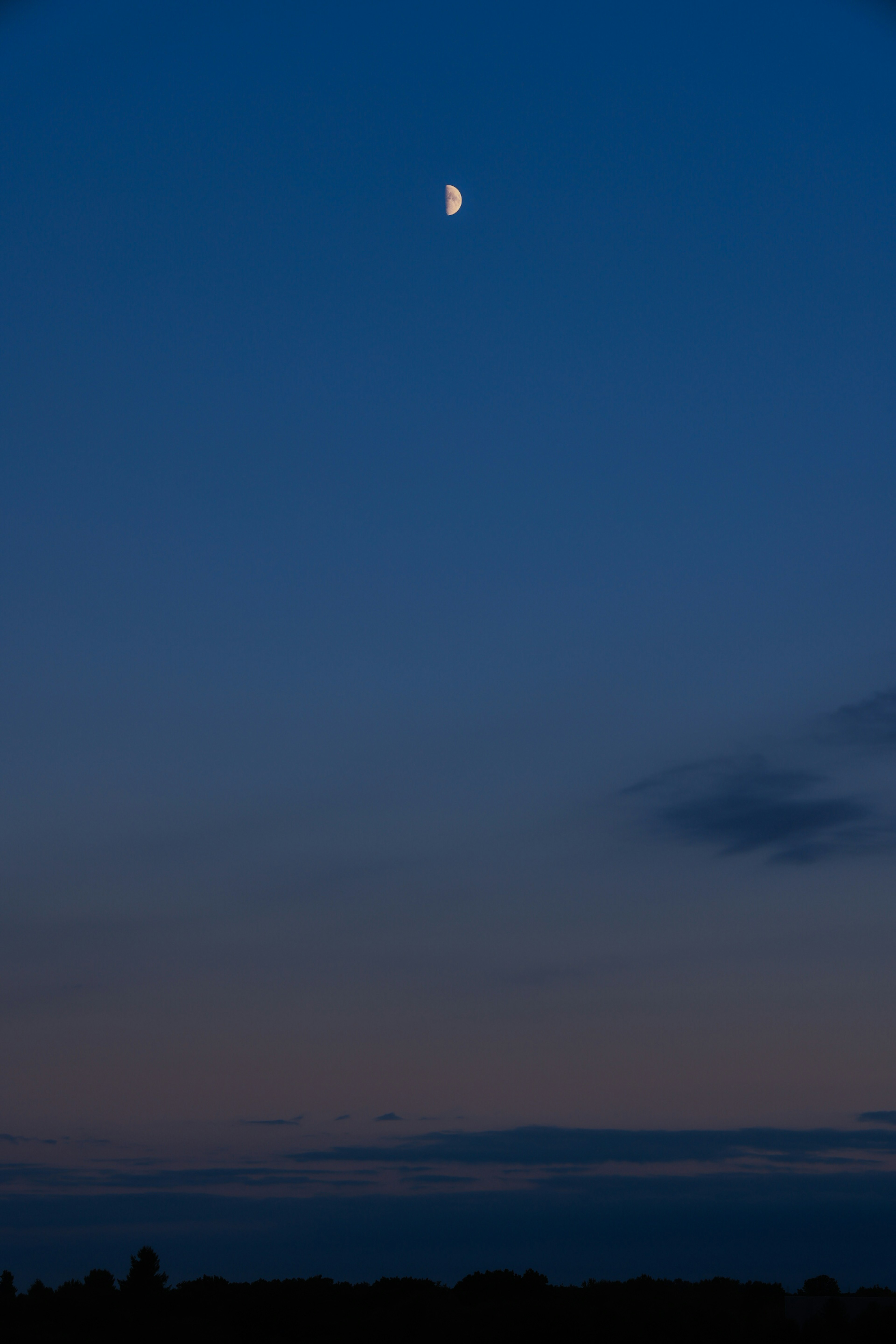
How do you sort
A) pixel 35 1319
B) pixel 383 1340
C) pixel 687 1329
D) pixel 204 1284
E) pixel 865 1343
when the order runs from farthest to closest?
pixel 204 1284 < pixel 35 1319 < pixel 383 1340 < pixel 687 1329 < pixel 865 1343

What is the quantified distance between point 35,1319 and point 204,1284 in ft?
61.8

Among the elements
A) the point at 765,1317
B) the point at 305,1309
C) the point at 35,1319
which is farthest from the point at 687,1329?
the point at 35,1319

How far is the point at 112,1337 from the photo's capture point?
355 ft

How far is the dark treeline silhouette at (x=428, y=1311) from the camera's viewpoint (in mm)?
94625

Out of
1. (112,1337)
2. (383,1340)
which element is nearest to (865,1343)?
(383,1340)

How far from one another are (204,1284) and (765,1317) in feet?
183

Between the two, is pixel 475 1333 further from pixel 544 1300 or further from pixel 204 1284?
pixel 204 1284

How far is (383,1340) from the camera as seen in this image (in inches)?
4070

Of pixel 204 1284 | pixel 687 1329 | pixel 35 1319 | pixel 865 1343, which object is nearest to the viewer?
pixel 865 1343

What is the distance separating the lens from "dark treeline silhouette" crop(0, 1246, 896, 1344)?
310 ft

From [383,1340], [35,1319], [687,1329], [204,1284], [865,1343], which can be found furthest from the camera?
[204,1284]

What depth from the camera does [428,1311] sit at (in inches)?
4166

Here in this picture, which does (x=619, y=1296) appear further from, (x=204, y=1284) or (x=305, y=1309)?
(x=204, y=1284)

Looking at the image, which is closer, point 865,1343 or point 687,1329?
point 865,1343
